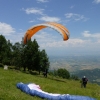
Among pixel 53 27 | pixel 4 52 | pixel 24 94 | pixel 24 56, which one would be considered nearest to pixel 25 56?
pixel 24 56

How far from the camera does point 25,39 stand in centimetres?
2617

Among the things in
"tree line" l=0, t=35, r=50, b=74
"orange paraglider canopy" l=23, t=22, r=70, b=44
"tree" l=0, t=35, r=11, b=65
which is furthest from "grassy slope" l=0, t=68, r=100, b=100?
"tree" l=0, t=35, r=11, b=65

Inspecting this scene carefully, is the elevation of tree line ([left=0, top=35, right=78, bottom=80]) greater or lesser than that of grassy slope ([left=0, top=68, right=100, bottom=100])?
greater

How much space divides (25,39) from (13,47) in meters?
58.7

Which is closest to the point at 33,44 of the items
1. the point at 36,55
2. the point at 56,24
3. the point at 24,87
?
the point at 36,55

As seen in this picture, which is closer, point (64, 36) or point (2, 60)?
point (64, 36)

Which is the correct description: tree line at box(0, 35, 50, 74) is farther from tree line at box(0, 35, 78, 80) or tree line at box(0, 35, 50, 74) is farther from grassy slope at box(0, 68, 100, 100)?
grassy slope at box(0, 68, 100, 100)

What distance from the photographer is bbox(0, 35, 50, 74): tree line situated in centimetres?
7169

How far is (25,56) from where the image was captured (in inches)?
2894

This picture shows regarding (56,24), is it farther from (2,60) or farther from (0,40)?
(0,40)

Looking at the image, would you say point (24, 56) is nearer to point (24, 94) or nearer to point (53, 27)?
point (53, 27)

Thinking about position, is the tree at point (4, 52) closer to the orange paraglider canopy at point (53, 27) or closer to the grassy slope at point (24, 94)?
the grassy slope at point (24, 94)

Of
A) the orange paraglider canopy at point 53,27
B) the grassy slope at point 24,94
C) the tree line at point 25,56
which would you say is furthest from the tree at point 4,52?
the orange paraglider canopy at point 53,27

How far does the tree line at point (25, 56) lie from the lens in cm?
7169
